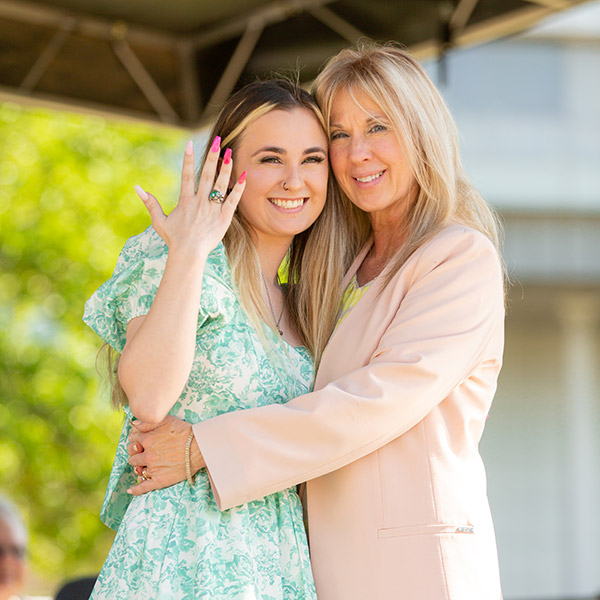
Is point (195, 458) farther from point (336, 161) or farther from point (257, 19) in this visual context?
point (257, 19)

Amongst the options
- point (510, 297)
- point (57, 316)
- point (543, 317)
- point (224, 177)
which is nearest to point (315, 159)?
point (224, 177)

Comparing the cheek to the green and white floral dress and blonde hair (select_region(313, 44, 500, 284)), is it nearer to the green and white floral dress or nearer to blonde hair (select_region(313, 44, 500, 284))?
blonde hair (select_region(313, 44, 500, 284))

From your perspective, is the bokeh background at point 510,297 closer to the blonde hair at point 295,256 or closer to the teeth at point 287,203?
the blonde hair at point 295,256

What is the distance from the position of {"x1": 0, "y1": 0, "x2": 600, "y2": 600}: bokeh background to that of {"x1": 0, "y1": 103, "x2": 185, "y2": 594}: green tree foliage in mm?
15

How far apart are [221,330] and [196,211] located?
0.29 m

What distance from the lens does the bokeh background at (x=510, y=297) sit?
10.5 m

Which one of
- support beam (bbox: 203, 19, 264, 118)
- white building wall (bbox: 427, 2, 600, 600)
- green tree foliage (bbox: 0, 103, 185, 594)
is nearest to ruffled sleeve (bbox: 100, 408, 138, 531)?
support beam (bbox: 203, 19, 264, 118)

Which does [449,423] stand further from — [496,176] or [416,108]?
[496,176]

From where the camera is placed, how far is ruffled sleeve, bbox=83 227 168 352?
2201 millimetres

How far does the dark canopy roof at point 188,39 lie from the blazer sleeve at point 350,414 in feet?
7.65

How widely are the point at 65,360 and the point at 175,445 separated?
8353mm

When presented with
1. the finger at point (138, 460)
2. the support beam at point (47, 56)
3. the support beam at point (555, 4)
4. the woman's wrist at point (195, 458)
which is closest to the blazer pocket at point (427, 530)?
the woman's wrist at point (195, 458)

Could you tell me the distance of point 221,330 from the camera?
2.26m

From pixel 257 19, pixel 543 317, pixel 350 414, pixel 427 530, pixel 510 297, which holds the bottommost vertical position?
pixel 427 530
